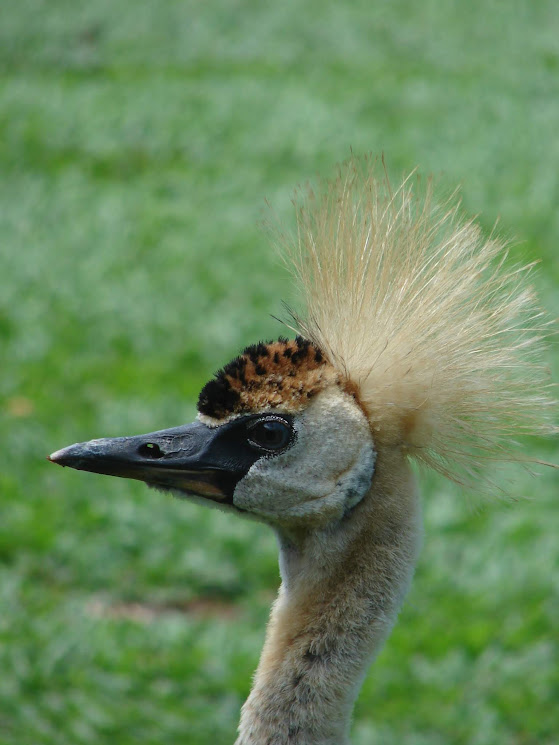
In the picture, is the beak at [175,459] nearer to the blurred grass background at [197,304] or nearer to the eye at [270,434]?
the eye at [270,434]

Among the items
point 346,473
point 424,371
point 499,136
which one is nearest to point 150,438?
point 346,473

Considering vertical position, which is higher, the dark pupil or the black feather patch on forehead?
the black feather patch on forehead

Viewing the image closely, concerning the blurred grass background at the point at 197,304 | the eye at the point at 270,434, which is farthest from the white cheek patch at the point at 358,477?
the blurred grass background at the point at 197,304

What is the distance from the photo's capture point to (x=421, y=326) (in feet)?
8.58

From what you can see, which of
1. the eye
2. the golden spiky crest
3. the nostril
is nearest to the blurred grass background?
the golden spiky crest

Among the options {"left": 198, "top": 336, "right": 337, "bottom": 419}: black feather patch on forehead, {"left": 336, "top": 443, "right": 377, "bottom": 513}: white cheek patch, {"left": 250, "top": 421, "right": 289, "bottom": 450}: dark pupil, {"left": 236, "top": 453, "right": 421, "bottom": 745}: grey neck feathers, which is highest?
{"left": 198, "top": 336, "right": 337, "bottom": 419}: black feather patch on forehead

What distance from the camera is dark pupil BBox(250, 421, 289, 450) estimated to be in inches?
102

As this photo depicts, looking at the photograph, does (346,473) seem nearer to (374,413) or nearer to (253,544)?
(374,413)

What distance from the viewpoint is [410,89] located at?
12031mm

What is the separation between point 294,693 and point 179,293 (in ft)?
18.7

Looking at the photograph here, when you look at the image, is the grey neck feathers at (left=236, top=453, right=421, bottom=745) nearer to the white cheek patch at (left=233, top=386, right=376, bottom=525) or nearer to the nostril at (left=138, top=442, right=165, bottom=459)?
the white cheek patch at (left=233, top=386, right=376, bottom=525)

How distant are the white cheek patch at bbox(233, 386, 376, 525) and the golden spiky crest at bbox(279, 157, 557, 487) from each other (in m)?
0.06

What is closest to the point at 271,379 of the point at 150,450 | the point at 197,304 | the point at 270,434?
the point at 270,434

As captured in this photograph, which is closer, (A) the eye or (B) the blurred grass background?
(A) the eye
